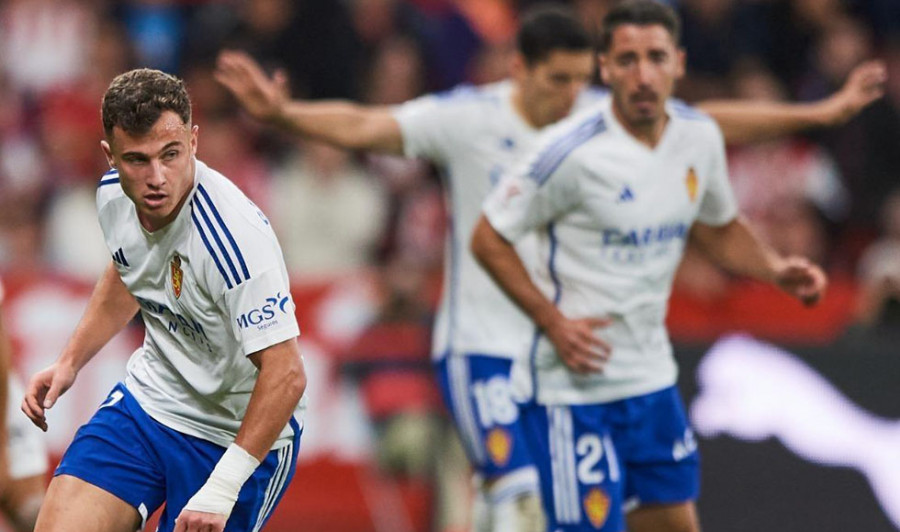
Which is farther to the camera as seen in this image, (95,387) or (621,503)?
(95,387)

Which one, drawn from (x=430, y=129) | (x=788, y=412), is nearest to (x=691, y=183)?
(x=430, y=129)

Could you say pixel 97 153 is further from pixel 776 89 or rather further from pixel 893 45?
pixel 893 45

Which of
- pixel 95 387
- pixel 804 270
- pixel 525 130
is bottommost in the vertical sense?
pixel 95 387

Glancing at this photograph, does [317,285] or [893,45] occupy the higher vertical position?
[893,45]

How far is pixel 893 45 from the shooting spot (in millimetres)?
11867

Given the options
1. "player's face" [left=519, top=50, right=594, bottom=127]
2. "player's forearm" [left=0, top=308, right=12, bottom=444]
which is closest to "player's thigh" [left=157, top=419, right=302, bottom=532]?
"player's forearm" [left=0, top=308, right=12, bottom=444]

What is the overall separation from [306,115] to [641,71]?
173 centimetres

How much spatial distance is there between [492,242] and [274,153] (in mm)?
5818

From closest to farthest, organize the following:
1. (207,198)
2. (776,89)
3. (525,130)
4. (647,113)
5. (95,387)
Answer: (207,198)
(647,113)
(525,130)
(95,387)
(776,89)

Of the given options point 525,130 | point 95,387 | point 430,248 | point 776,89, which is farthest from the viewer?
point 776,89

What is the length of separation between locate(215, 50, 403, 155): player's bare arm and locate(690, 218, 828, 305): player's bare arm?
60.2 inches

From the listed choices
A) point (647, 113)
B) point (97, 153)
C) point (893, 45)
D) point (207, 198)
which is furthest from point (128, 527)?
point (893, 45)

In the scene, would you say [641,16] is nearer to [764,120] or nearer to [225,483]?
[764,120]

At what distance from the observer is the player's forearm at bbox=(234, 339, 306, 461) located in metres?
4.73
